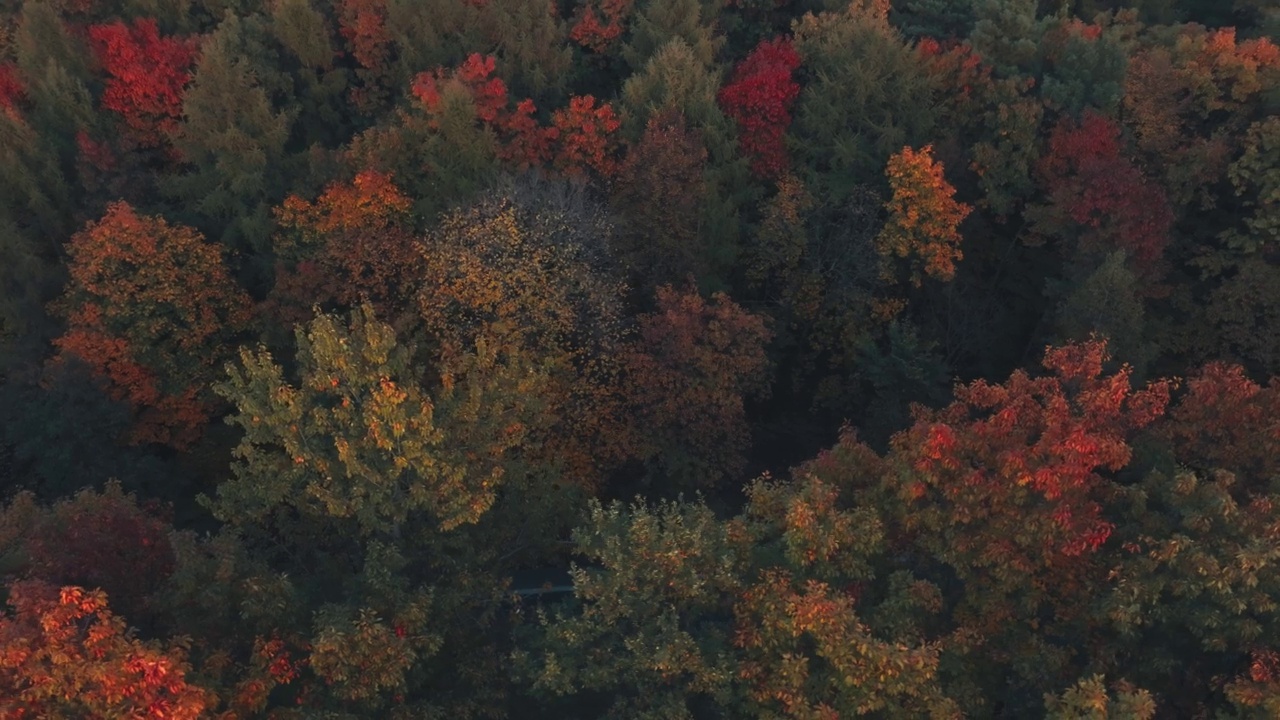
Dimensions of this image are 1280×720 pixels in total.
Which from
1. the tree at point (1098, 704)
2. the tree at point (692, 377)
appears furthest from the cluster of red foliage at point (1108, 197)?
the tree at point (1098, 704)

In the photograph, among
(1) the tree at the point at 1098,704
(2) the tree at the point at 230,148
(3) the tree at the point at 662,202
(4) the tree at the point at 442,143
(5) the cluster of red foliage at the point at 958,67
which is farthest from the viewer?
(5) the cluster of red foliage at the point at 958,67

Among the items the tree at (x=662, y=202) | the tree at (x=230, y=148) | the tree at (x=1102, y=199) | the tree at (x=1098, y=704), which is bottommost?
the tree at (x=1098, y=704)

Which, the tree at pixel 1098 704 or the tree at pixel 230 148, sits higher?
the tree at pixel 230 148

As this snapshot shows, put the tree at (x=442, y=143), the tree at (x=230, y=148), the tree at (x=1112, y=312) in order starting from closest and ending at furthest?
the tree at (x=1112, y=312)
the tree at (x=442, y=143)
the tree at (x=230, y=148)

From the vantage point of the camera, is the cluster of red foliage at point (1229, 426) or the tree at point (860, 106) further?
the tree at point (860, 106)

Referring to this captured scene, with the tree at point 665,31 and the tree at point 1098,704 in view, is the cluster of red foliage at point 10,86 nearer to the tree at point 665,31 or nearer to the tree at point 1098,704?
the tree at point 665,31

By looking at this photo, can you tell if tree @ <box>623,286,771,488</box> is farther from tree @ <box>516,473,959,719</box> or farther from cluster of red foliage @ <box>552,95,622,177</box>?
tree @ <box>516,473,959,719</box>
